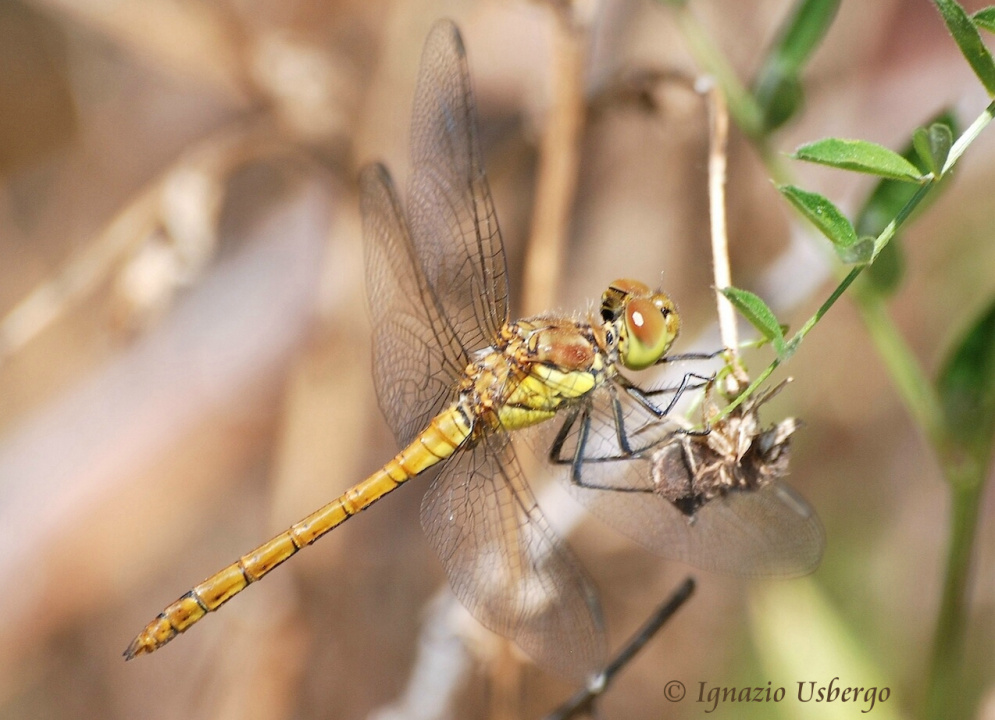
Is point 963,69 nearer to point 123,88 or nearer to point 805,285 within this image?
point 805,285

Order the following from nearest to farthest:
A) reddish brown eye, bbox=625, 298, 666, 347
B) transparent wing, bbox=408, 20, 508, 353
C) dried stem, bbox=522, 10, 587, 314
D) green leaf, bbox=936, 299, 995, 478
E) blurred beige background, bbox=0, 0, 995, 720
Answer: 1. green leaf, bbox=936, 299, 995, 478
2. reddish brown eye, bbox=625, 298, 666, 347
3. transparent wing, bbox=408, 20, 508, 353
4. dried stem, bbox=522, 10, 587, 314
5. blurred beige background, bbox=0, 0, 995, 720

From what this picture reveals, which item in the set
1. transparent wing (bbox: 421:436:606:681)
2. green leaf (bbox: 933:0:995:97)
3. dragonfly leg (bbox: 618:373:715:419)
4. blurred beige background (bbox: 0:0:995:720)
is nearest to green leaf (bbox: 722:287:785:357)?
dragonfly leg (bbox: 618:373:715:419)

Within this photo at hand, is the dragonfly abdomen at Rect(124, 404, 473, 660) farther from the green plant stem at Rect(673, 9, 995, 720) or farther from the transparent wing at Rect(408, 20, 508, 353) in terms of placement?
the green plant stem at Rect(673, 9, 995, 720)

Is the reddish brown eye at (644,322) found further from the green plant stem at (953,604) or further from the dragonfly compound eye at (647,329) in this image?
the green plant stem at (953,604)

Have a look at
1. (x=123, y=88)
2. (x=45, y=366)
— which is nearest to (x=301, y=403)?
(x=45, y=366)

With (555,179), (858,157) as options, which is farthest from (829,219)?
(555,179)
